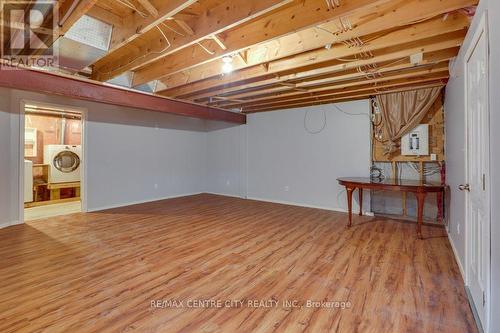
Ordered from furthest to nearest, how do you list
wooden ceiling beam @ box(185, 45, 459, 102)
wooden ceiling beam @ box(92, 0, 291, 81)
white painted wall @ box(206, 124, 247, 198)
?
white painted wall @ box(206, 124, 247, 198)
wooden ceiling beam @ box(185, 45, 459, 102)
wooden ceiling beam @ box(92, 0, 291, 81)

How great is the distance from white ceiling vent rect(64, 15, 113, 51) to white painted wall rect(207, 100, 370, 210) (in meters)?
4.09

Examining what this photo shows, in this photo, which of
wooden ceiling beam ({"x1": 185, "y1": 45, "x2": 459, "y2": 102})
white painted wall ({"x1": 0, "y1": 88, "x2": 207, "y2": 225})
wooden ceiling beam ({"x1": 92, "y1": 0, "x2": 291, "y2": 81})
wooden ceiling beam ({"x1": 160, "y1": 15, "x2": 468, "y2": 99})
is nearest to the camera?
wooden ceiling beam ({"x1": 92, "y1": 0, "x2": 291, "y2": 81})

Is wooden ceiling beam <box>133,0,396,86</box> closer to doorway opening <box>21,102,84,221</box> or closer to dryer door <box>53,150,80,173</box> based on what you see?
doorway opening <box>21,102,84,221</box>

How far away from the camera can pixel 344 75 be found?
11.5 ft

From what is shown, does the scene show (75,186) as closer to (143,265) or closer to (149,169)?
(149,169)

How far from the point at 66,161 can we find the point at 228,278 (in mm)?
6357

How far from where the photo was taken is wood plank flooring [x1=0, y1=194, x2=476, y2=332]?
1785mm

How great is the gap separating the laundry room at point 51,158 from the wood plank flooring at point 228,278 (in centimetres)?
253

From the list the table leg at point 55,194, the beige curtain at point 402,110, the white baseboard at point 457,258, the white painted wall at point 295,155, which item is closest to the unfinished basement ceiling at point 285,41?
the beige curtain at point 402,110

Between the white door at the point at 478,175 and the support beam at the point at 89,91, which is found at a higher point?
the support beam at the point at 89,91

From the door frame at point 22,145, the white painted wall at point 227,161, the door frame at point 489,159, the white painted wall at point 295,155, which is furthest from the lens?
the white painted wall at point 227,161

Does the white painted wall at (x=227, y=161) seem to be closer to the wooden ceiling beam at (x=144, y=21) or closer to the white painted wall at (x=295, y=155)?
the white painted wall at (x=295, y=155)

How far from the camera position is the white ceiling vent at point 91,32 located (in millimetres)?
2484

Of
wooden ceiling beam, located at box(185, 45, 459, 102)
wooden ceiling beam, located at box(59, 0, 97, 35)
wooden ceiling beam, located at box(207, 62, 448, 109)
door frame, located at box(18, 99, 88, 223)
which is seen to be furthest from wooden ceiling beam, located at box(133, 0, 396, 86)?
door frame, located at box(18, 99, 88, 223)
